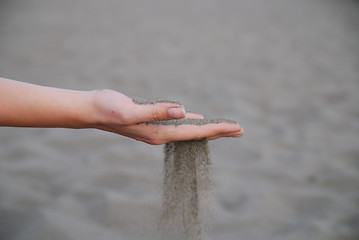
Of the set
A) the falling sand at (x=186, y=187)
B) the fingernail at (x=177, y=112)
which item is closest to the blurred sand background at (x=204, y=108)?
the falling sand at (x=186, y=187)

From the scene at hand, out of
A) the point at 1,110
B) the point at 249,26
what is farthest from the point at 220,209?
the point at 249,26

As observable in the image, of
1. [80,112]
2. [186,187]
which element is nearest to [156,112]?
[80,112]

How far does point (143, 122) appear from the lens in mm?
1246

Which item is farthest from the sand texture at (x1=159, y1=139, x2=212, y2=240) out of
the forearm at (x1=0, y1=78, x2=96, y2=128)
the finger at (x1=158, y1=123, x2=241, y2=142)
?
the forearm at (x1=0, y1=78, x2=96, y2=128)

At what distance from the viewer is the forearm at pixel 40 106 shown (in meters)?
1.23

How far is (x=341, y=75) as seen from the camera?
10.6ft

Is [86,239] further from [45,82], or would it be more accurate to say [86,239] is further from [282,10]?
[282,10]

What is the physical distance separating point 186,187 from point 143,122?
0.36 m

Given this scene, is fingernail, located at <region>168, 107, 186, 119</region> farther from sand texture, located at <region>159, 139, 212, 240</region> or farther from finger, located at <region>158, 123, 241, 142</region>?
sand texture, located at <region>159, 139, 212, 240</region>

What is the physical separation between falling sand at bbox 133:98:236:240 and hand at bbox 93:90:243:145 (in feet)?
0.42

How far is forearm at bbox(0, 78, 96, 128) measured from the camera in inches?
48.3

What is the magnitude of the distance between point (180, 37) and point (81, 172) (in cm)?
266

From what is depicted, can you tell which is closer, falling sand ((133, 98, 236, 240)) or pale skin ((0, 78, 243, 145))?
pale skin ((0, 78, 243, 145))

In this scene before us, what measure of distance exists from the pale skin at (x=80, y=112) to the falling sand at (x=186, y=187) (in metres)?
0.13
